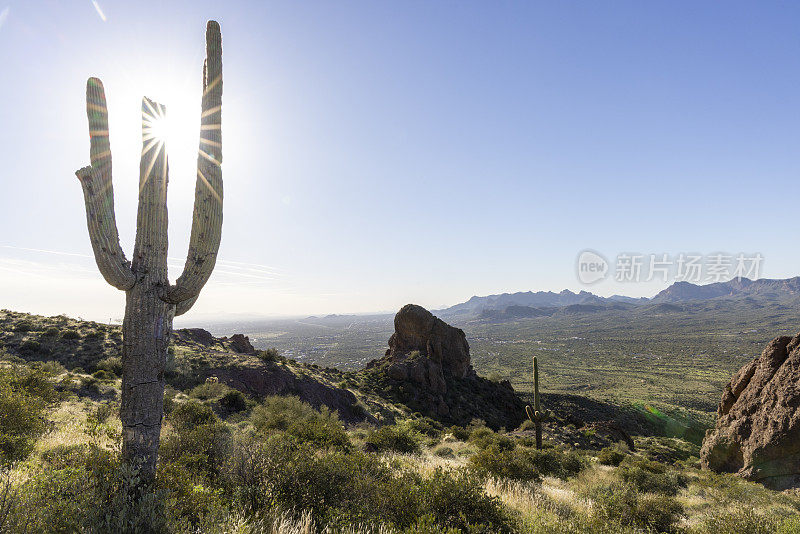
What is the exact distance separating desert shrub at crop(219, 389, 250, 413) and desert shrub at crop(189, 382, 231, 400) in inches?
17.6

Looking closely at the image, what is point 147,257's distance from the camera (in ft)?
18.0

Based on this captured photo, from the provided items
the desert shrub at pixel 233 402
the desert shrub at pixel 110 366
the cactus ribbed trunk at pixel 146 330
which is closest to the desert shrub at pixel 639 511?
the cactus ribbed trunk at pixel 146 330

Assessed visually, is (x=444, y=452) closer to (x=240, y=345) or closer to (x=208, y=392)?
(x=208, y=392)

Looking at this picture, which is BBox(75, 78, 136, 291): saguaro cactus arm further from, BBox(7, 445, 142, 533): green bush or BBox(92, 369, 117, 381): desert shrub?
BBox(92, 369, 117, 381): desert shrub

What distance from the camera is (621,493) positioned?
8.26m

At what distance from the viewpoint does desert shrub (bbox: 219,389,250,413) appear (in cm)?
1873

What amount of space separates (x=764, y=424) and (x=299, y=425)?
20.0 metres

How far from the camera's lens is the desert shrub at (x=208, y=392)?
62.4 feet

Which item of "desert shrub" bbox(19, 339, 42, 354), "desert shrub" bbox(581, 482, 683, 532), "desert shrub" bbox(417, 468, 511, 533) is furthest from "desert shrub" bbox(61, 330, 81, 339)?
"desert shrub" bbox(581, 482, 683, 532)

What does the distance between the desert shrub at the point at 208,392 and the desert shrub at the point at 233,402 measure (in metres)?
0.45

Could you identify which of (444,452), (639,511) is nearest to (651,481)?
(639,511)

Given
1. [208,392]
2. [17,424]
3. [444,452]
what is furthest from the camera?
[208,392]

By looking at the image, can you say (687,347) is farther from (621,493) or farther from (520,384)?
(621,493)

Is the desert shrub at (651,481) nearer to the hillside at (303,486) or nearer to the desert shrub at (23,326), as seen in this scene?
the hillside at (303,486)
